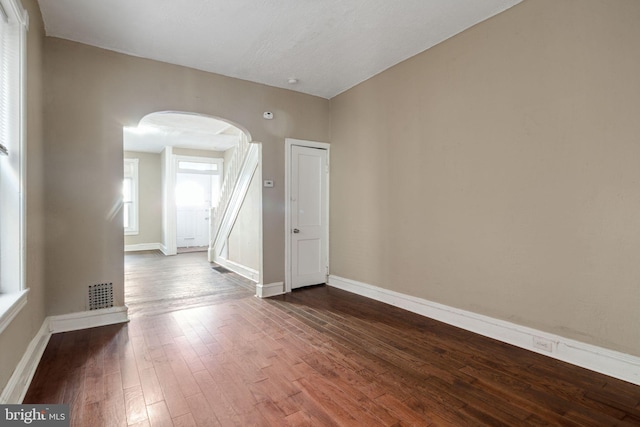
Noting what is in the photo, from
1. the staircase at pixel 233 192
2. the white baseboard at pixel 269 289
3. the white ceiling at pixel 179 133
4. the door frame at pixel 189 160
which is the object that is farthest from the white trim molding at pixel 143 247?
the white baseboard at pixel 269 289

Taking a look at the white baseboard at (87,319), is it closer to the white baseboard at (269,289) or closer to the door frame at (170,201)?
the white baseboard at (269,289)

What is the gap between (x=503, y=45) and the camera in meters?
2.85

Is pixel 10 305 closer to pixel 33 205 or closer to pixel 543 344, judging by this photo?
pixel 33 205

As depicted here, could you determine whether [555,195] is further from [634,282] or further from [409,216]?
[409,216]

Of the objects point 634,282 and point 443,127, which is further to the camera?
point 443,127

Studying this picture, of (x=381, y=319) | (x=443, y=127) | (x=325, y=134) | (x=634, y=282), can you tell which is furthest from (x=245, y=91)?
(x=634, y=282)

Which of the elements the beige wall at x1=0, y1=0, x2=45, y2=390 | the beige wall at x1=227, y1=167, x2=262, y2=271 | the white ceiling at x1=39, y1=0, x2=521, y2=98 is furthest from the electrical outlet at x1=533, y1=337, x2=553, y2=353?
the beige wall at x1=0, y1=0, x2=45, y2=390

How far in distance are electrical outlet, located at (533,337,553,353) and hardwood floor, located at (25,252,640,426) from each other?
12 cm

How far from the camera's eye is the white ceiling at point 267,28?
272cm

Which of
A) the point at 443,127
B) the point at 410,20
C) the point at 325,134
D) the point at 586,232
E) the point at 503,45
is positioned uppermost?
the point at 410,20

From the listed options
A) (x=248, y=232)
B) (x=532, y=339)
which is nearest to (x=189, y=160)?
(x=248, y=232)

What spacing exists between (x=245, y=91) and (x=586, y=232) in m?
3.97

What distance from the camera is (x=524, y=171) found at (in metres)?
2.72

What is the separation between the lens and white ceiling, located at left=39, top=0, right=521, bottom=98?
272 cm
